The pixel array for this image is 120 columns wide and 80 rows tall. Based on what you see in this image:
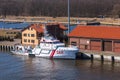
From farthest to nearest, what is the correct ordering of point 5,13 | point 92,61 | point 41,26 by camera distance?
point 5,13 → point 41,26 → point 92,61

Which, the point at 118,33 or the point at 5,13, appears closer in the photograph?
the point at 118,33

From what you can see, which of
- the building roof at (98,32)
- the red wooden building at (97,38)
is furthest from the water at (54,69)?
the building roof at (98,32)

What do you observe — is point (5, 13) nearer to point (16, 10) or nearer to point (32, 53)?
point (16, 10)

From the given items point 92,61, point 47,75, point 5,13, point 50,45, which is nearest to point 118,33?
point 92,61

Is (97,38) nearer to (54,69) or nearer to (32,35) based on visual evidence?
(54,69)

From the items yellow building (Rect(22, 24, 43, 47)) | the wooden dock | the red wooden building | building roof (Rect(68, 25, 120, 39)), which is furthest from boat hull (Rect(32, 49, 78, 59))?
the wooden dock

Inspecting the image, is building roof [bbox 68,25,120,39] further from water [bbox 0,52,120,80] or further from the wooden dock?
the wooden dock

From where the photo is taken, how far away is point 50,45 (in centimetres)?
3481

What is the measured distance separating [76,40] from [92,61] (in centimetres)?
335

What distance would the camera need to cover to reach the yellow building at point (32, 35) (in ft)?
128

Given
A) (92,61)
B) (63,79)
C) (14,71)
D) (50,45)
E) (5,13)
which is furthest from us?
(5,13)

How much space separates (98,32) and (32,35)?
7.02 m

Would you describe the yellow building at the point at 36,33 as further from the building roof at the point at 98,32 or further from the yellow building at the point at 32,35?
the building roof at the point at 98,32

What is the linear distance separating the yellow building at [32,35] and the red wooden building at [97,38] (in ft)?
13.5
